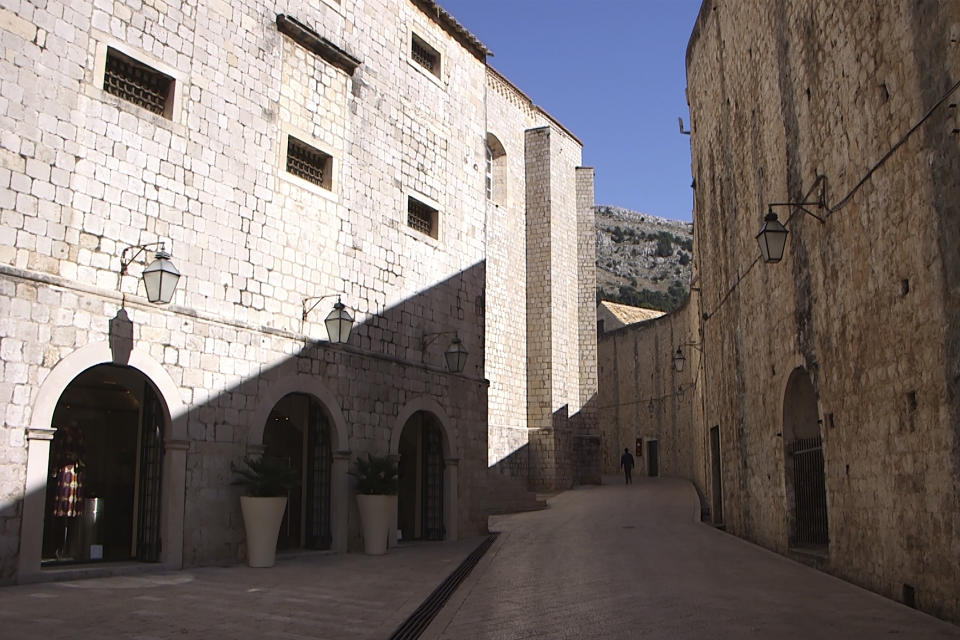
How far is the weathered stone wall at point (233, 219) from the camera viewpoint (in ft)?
28.3

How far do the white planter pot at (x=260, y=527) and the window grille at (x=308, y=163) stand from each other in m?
5.09

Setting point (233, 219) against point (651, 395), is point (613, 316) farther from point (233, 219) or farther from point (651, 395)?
point (233, 219)

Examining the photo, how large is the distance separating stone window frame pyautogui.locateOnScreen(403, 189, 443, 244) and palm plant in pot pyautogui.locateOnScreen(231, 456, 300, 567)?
583cm

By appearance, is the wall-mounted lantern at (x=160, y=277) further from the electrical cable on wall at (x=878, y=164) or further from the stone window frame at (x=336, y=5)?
the electrical cable on wall at (x=878, y=164)

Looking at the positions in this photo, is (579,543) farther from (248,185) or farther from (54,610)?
(54,610)

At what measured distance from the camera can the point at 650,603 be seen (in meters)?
7.66

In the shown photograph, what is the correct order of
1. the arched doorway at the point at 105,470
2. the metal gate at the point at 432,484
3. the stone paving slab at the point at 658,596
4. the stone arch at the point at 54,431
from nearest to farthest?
the stone paving slab at the point at 658,596 → the stone arch at the point at 54,431 → the arched doorway at the point at 105,470 → the metal gate at the point at 432,484

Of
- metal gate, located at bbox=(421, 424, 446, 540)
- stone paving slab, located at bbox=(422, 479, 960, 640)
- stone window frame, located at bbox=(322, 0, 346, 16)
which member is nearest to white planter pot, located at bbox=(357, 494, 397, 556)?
stone paving slab, located at bbox=(422, 479, 960, 640)

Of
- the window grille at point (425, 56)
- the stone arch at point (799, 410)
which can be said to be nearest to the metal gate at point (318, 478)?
the stone arch at point (799, 410)

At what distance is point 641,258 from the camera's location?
311ft

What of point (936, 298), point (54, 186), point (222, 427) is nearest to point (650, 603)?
point (936, 298)

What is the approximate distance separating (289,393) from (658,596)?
6.04m

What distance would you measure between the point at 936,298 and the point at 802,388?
4.99m

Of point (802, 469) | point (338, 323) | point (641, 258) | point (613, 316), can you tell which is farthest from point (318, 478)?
point (641, 258)
